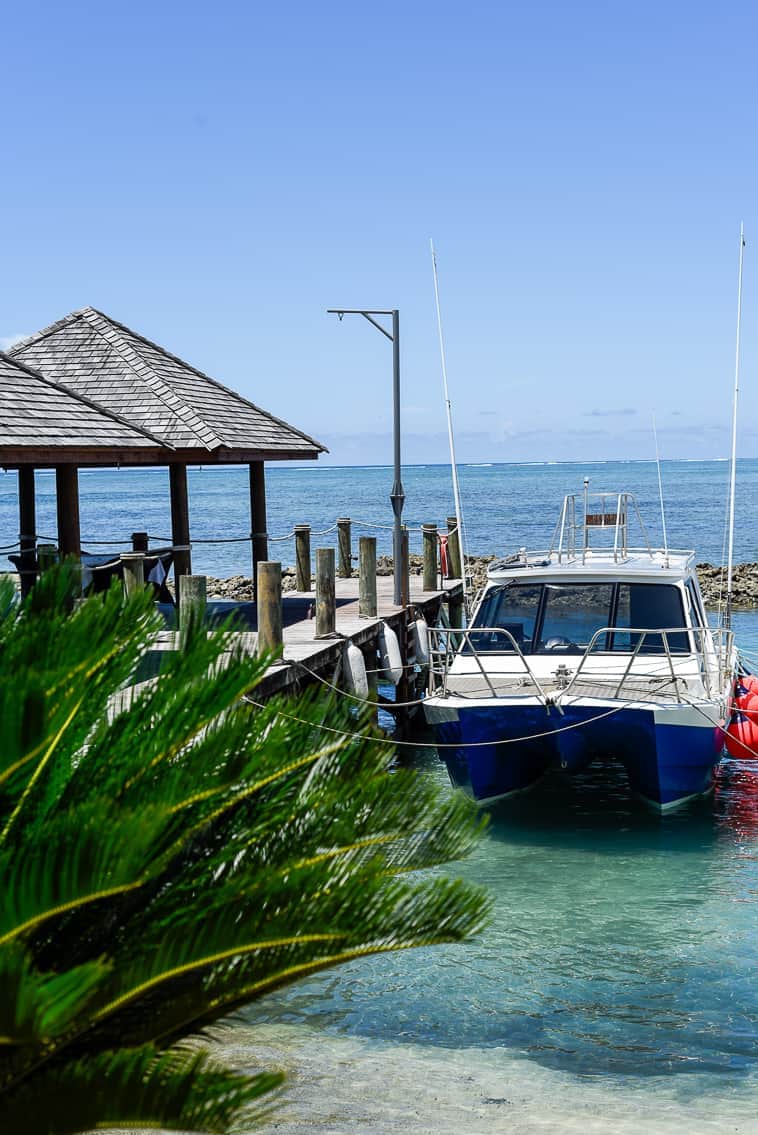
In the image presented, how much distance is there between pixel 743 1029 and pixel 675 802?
483cm

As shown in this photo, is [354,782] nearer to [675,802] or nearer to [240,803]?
[240,803]

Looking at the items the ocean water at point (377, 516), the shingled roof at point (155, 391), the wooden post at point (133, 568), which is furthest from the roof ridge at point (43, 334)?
the ocean water at point (377, 516)

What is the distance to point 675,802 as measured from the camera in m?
12.9

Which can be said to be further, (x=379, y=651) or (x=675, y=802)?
(x=379, y=651)

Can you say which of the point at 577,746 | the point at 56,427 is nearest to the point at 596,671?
the point at 577,746

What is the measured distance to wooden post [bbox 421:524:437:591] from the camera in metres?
20.4

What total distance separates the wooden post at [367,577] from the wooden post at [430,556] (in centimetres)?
356

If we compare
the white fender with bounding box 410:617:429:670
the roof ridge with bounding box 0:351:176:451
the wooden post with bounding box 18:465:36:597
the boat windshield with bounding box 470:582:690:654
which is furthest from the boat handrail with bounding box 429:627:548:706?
the wooden post with bounding box 18:465:36:597

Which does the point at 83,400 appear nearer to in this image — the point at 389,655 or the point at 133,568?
the point at 133,568

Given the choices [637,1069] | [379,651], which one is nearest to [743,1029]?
[637,1069]

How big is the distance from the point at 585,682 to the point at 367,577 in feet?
16.0

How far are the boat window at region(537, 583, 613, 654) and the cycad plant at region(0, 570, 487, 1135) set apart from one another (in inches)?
378

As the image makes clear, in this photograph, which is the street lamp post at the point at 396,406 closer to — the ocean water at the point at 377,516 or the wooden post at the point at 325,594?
the wooden post at the point at 325,594

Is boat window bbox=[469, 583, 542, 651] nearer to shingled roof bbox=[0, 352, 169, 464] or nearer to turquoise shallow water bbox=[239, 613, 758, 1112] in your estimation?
turquoise shallow water bbox=[239, 613, 758, 1112]
